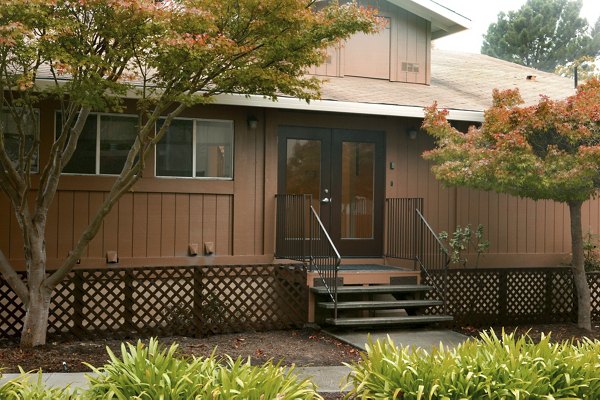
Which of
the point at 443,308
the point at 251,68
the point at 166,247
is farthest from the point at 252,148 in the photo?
the point at 443,308

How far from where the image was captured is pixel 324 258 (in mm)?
10383

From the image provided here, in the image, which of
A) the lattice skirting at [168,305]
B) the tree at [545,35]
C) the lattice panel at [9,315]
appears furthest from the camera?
the tree at [545,35]

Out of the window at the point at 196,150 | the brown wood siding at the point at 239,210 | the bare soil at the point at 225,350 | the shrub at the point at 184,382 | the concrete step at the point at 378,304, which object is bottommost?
the bare soil at the point at 225,350

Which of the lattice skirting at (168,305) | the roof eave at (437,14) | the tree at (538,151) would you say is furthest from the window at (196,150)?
the roof eave at (437,14)

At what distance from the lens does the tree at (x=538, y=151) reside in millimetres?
9289

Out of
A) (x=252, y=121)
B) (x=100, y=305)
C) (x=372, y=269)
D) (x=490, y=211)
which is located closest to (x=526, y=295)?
(x=490, y=211)

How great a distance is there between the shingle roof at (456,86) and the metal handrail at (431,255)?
198cm

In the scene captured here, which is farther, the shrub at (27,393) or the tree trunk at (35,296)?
the tree trunk at (35,296)

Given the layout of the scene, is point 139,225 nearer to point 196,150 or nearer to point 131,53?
point 196,150

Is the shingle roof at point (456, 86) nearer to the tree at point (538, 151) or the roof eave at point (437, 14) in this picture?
the roof eave at point (437, 14)

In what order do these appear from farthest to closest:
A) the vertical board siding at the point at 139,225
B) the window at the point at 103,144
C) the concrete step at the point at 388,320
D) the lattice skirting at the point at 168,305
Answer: the vertical board siding at the point at 139,225, the window at the point at 103,144, the concrete step at the point at 388,320, the lattice skirting at the point at 168,305

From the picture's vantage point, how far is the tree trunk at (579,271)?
10.4m

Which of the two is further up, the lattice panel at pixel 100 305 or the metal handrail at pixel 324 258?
the metal handrail at pixel 324 258

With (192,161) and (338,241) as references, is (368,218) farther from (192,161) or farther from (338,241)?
(192,161)
